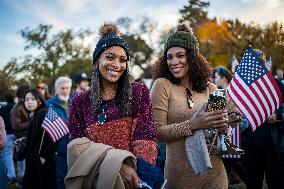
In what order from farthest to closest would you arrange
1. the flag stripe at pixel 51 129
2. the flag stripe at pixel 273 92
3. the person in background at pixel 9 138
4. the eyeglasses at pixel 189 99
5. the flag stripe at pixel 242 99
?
the person in background at pixel 9 138 < the flag stripe at pixel 51 129 < the flag stripe at pixel 273 92 < the flag stripe at pixel 242 99 < the eyeglasses at pixel 189 99

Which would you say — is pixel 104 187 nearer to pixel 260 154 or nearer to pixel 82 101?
pixel 82 101

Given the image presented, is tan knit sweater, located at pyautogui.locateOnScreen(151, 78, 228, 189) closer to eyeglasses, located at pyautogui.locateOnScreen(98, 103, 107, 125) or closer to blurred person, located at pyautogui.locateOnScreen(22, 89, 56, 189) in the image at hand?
eyeglasses, located at pyautogui.locateOnScreen(98, 103, 107, 125)

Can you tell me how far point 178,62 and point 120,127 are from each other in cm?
100

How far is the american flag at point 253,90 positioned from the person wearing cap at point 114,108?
5.56 feet

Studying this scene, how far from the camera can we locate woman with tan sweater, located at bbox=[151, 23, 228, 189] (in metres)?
2.96

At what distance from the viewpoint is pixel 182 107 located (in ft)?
10.3

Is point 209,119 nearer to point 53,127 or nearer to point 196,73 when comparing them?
point 196,73

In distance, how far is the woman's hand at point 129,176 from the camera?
228 centimetres

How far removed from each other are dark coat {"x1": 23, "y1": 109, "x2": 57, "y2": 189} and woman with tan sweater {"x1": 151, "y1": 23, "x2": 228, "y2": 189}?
344 centimetres

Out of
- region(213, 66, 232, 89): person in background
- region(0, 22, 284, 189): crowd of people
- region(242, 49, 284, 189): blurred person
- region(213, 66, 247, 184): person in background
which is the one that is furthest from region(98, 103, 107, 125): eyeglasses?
region(213, 66, 232, 89): person in background

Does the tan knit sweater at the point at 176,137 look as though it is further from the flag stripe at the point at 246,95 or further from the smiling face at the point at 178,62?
the flag stripe at the point at 246,95

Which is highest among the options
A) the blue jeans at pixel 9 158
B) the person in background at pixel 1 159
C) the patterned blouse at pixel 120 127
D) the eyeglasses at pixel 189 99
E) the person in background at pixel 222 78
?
the person in background at pixel 222 78

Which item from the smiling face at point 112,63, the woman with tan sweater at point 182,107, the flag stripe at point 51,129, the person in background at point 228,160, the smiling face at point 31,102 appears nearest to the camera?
the smiling face at point 112,63

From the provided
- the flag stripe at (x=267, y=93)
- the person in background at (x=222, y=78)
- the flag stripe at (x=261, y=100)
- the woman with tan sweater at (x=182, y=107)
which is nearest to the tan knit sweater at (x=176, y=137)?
the woman with tan sweater at (x=182, y=107)
